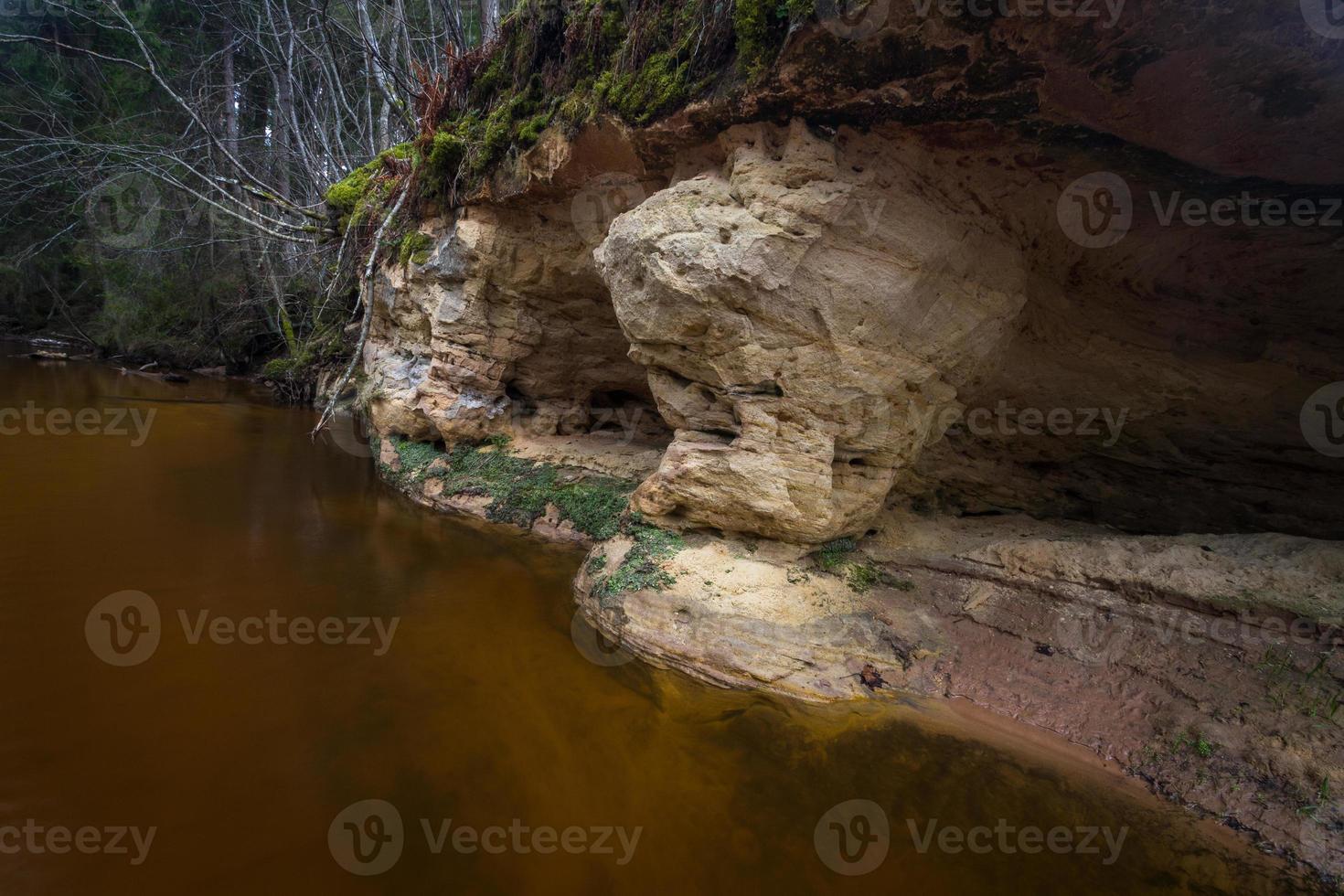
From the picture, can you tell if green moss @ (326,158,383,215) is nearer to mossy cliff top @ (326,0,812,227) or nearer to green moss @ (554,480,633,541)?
mossy cliff top @ (326,0,812,227)

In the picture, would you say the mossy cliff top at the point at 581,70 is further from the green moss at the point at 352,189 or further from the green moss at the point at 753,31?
the green moss at the point at 352,189

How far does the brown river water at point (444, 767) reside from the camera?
6.82 ft

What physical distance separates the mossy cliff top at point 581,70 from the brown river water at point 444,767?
3.72 meters

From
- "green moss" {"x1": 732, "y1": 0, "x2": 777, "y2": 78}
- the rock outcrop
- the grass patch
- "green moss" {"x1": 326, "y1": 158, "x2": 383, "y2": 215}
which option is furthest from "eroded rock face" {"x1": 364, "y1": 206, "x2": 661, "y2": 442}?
"green moss" {"x1": 732, "y1": 0, "x2": 777, "y2": 78}

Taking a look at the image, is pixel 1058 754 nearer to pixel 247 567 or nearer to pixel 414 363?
pixel 247 567

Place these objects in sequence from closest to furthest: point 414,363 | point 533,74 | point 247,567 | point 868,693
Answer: point 868,693 → point 247,567 → point 533,74 → point 414,363

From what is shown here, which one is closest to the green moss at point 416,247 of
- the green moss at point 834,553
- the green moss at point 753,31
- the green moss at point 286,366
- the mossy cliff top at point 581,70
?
the mossy cliff top at point 581,70

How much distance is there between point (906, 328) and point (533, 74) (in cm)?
399

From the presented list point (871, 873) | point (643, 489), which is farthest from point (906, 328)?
point (871, 873)

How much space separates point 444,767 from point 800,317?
3162 mm

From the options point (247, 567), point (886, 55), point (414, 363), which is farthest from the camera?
point (414, 363)

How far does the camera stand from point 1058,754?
2895 mm

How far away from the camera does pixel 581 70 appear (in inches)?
178

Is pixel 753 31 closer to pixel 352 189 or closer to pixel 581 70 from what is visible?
pixel 581 70
